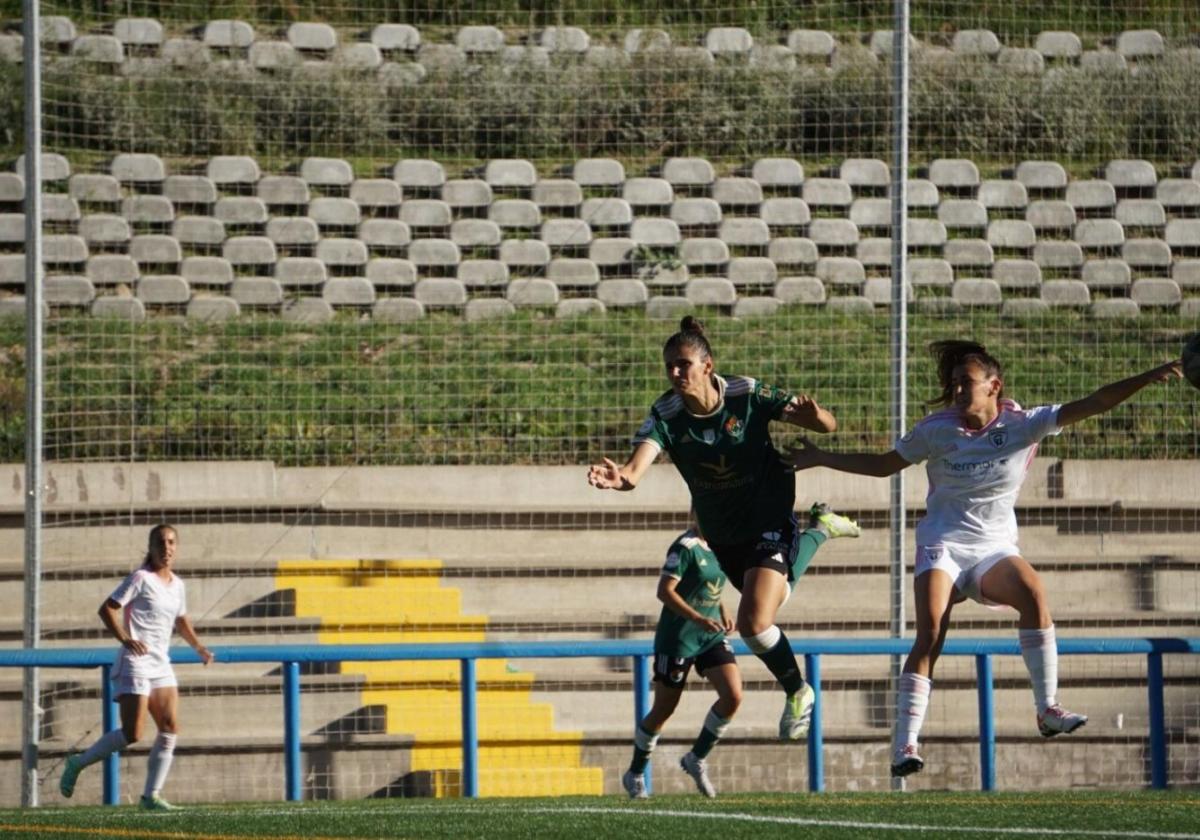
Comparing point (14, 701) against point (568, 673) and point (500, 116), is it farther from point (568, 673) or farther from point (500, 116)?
point (500, 116)

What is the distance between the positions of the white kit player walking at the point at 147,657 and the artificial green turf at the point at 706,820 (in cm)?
190

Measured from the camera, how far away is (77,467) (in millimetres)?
11750

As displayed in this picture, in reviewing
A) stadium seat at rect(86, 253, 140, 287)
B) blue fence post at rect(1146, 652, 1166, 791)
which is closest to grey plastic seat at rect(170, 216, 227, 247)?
stadium seat at rect(86, 253, 140, 287)

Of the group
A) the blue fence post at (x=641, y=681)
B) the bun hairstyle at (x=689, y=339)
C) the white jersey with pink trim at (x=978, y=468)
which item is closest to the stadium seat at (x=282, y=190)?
the blue fence post at (x=641, y=681)

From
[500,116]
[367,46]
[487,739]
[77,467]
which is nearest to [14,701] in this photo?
[77,467]

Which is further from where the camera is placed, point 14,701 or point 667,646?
point 14,701

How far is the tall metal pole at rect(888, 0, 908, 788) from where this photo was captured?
387 inches

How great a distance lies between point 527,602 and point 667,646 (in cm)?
363

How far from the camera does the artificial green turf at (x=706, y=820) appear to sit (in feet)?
17.8

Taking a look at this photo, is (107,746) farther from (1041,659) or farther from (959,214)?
(959,214)

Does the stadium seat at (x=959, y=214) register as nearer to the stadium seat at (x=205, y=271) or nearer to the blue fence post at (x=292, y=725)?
the stadium seat at (x=205, y=271)

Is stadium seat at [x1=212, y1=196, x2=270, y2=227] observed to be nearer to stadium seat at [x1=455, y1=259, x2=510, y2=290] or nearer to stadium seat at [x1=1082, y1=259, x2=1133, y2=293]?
stadium seat at [x1=455, y1=259, x2=510, y2=290]

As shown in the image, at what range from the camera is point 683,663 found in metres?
8.15

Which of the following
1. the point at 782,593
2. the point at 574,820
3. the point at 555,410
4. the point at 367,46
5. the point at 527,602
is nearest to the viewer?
the point at 574,820
